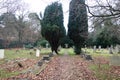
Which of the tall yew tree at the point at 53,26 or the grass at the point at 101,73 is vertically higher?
the tall yew tree at the point at 53,26

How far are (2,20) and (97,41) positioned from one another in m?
26.8

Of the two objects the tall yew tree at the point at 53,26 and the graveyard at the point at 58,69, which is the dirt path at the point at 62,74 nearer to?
the graveyard at the point at 58,69

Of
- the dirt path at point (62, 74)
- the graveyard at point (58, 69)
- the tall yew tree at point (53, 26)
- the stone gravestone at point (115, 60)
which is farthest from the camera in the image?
the tall yew tree at point (53, 26)

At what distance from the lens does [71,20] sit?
3212 cm

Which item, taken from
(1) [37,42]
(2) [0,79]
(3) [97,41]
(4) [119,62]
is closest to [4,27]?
(1) [37,42]

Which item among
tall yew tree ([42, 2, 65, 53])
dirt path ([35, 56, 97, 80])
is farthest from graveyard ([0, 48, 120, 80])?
tall yew tree ([42, 2, 65, 53])

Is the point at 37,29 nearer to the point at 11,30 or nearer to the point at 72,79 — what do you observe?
the point at 11,30

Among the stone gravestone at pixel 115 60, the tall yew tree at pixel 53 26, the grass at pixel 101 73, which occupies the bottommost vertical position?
the grass at pixel 101 73

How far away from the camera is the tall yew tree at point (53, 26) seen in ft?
103

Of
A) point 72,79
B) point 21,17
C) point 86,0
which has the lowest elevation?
point 72,79

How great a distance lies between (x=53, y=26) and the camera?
31.3 meters

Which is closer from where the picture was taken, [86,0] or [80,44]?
[86,0]

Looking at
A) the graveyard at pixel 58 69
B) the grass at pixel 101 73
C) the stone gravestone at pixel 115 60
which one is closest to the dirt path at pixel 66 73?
the graveyard at pixel 58 69

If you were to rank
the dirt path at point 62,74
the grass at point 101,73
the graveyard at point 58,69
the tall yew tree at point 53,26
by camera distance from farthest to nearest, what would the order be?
1. the tall yew tree at point 53,26
2. the graveyard at point 58,69
3. the grass at point 101,73
4. the dirt path at point 62,74
